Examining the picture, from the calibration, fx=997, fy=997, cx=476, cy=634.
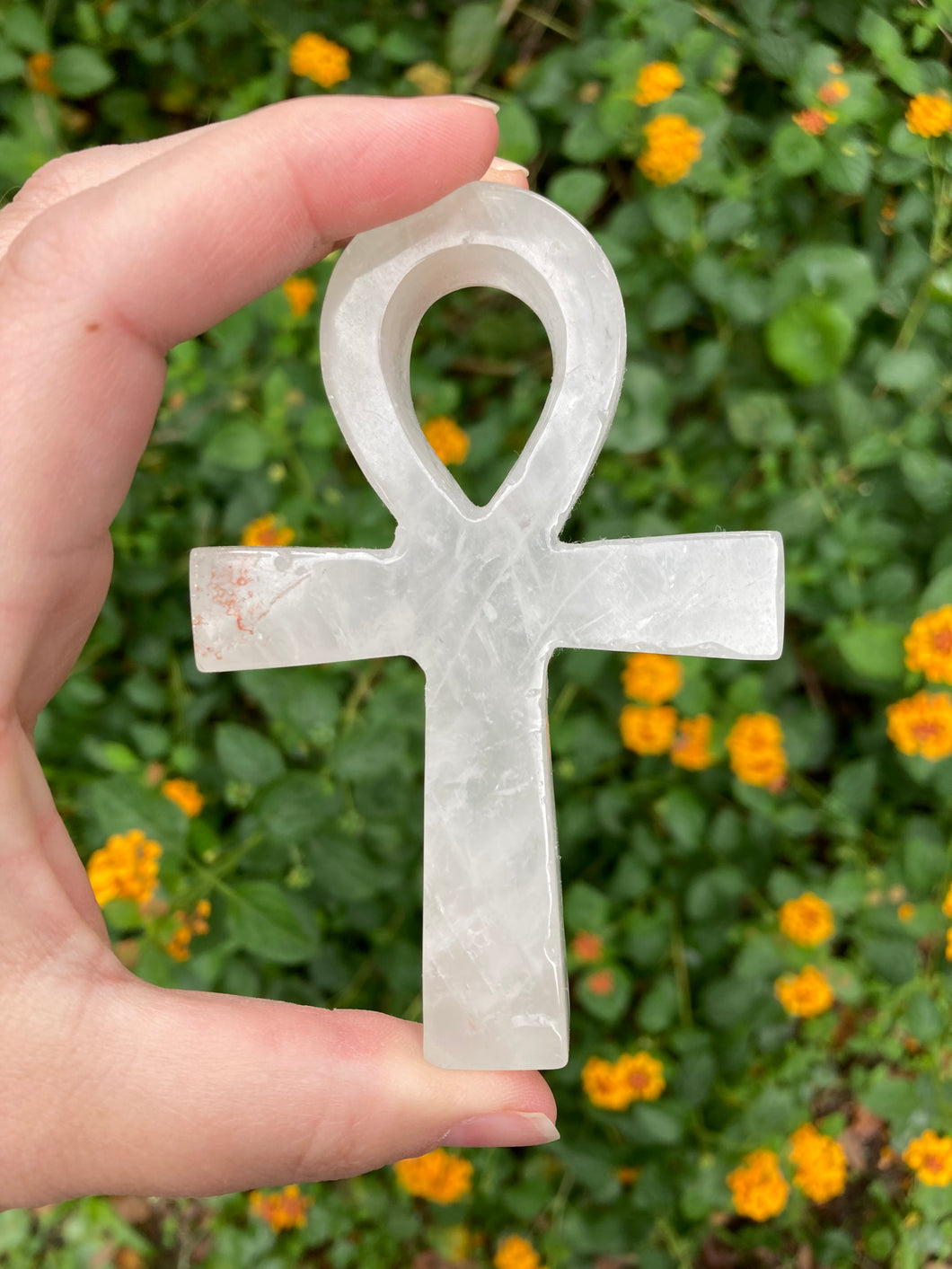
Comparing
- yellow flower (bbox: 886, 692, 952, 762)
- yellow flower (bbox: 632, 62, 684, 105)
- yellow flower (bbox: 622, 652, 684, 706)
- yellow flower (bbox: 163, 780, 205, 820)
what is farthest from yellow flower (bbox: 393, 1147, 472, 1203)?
yellow flower (bbox: 632, 62, 684, 105)

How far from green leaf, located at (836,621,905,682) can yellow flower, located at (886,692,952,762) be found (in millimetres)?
64

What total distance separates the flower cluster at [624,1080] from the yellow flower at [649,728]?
15.0 inches

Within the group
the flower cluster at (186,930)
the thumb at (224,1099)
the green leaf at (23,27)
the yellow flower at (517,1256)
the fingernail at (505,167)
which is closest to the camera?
the thumb at (224,1099)

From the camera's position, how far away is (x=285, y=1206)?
4.43 ft

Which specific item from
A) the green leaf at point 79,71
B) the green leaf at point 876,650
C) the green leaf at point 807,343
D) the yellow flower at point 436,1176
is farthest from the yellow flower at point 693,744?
the green leaf at point 79,71

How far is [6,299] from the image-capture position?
768mm

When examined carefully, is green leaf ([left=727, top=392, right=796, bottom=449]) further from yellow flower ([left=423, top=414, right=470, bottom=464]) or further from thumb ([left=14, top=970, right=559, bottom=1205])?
thumb ([left=14, top=970, right=559, bottom=1205])

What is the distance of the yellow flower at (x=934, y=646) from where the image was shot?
3.67 ft

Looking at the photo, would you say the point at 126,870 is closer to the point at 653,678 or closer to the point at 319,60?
the point at 653,678

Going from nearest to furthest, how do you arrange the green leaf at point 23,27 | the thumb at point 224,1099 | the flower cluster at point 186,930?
the thumb at point 224,1099
the flower cluster at point 186,930
the green leaf at point 23,27

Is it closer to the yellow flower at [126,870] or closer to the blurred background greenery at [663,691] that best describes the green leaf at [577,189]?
the blurred background greenery at [663,691]

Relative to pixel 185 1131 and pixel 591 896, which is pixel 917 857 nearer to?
pixel 591 896

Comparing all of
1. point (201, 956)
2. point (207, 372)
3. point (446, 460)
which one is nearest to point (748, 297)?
point (446, 460)

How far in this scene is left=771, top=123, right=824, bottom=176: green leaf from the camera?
125 cm
